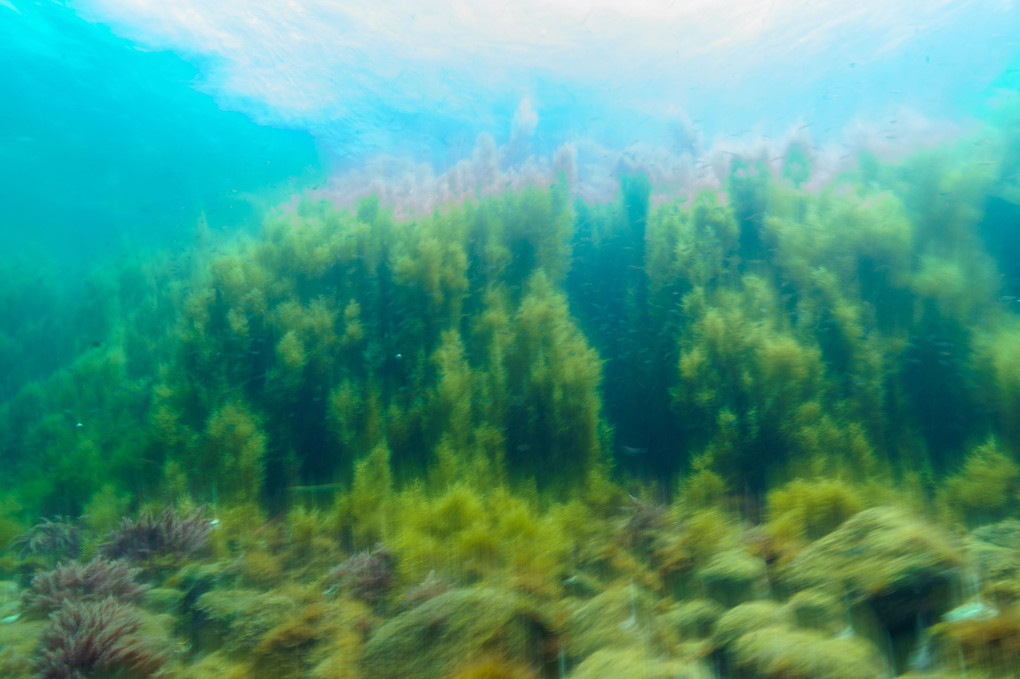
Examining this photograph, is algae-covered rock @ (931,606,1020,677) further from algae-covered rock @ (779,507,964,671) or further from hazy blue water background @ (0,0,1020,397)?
hazy blue water background @ (0,0,1020,397)

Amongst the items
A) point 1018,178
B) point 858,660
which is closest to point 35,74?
point 858,660

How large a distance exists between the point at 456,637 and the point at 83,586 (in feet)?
12.0

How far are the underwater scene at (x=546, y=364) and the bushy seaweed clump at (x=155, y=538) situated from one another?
0.12 feet

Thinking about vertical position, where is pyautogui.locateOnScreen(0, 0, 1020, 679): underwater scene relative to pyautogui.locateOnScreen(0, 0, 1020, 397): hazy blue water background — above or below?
below

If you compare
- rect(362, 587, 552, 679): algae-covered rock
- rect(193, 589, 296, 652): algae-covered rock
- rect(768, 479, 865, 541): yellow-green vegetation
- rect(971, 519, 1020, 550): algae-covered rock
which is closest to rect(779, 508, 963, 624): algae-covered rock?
rect(971, 519, 1020, 550): algae-covered rock

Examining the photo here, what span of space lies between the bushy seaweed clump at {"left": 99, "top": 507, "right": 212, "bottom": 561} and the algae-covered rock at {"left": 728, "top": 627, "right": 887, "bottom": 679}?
530 centimetres

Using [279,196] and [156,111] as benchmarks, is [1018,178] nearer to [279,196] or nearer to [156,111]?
[279,196]

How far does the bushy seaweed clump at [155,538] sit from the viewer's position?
5.08 meters

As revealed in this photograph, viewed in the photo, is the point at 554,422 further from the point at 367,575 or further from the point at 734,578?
the point at 734,578

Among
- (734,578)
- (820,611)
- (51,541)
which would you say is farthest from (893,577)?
(51,541)

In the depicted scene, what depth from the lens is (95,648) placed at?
3.14 metres

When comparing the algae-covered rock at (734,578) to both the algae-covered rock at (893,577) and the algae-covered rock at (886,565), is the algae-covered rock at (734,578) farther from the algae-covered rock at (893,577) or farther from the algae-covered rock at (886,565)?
the algae-covered rock at (893,577)

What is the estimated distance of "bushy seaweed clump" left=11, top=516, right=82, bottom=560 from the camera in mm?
6074

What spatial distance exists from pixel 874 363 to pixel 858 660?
16.9 feet
